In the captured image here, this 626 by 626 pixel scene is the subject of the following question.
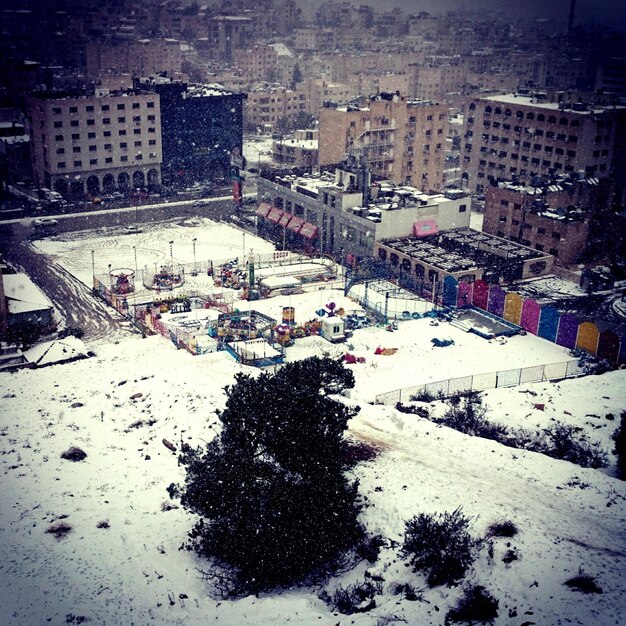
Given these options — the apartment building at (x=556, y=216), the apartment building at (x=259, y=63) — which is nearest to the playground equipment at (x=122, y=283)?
the apartment building at (x=556, y=216)

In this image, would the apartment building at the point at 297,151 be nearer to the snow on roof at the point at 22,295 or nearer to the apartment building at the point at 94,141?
the apartment building at the point at 94,141

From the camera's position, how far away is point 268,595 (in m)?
26.6

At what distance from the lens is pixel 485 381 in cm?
4719

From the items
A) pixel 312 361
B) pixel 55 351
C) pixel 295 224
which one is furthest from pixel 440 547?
pixel 295 224

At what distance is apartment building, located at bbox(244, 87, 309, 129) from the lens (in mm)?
146500

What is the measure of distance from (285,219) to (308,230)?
164 inches

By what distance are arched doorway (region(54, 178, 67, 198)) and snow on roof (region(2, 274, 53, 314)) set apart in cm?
3598

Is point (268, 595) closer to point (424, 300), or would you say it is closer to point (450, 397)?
point (450, 397)

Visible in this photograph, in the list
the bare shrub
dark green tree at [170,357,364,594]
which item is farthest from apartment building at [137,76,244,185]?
the bare shrub

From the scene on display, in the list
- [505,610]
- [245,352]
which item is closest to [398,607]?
[505,610]

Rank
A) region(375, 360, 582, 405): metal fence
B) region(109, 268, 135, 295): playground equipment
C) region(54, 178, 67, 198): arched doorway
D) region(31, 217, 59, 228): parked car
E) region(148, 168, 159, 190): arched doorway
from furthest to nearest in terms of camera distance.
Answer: region(148, 168, 159, 190): arched doorway
region(54, 178, 67, 198): arched doorway
region(31, 217, 59, 228): parked car
region(109, 268, 135, 295): playground equipment
region(375, 360, 582, 405): metal fence

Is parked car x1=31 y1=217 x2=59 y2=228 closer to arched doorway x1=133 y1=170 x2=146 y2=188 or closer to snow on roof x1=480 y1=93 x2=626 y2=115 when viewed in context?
arched doorway x1=133 y1=170 x2=146 y2=188

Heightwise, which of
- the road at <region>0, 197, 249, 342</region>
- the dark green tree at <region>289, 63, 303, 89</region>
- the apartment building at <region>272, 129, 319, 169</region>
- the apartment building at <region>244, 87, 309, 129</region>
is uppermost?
the dark green tree at <region>289, 63, 303, 89</region>

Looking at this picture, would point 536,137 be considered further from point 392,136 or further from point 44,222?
point 44,222
